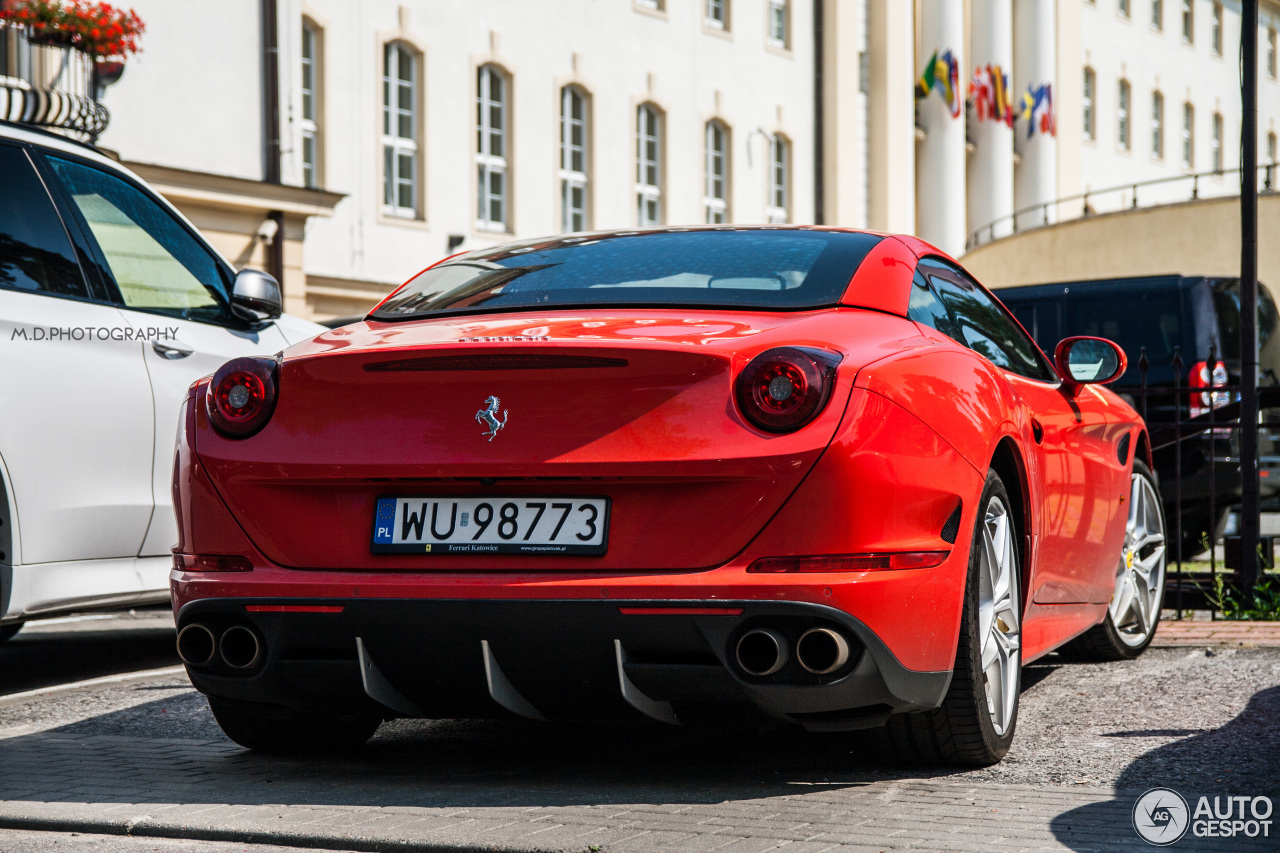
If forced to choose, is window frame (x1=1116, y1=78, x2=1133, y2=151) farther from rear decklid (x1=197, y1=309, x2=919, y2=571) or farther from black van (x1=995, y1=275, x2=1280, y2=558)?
rear decklid (x1=197, y1=309, x2=919, y2=571)

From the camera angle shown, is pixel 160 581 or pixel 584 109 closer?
pixel 160 581

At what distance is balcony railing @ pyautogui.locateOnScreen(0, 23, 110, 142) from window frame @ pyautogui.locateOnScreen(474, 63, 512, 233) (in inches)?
333

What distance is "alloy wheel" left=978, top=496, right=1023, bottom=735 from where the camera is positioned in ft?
14.4

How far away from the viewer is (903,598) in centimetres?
386

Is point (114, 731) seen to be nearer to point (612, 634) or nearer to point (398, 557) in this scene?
point (398, 557)

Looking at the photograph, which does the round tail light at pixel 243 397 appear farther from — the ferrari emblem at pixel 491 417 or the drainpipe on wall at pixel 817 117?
the drainpipe on wall at pixel 817 117

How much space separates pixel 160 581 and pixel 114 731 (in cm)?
101

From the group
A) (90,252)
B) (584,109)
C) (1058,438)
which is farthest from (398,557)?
(584,109)

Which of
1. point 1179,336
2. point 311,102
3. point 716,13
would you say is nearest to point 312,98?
point 311,102

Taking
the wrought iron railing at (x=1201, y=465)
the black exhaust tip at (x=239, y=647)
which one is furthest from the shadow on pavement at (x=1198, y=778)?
the wrought iron railing at (x=1201, y=465)

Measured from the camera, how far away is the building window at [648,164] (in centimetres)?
3028

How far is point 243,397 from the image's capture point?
13.8 feet

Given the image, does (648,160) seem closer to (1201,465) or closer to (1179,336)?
(1179,336)

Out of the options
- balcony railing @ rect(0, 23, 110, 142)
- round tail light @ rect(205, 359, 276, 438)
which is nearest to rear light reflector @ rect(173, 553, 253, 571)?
round tail light @ rect(205, 359, 276, 438)
